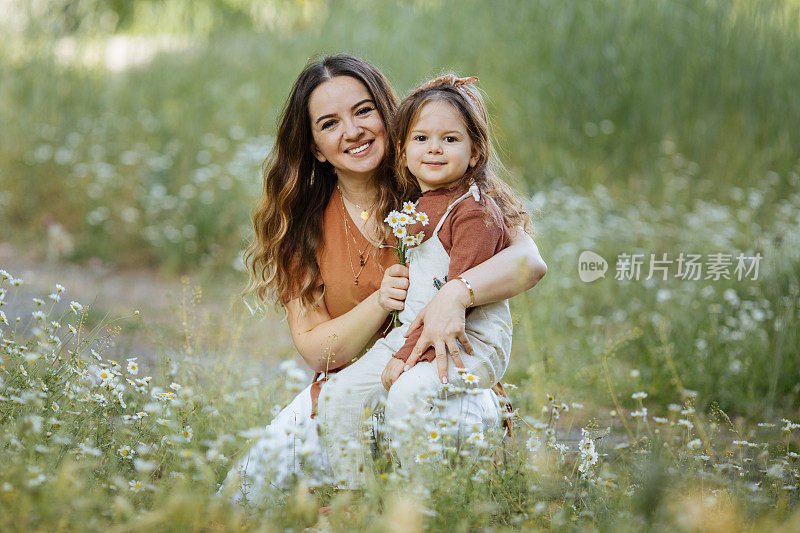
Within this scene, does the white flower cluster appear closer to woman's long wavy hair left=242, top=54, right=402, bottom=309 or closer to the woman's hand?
the woman's hand

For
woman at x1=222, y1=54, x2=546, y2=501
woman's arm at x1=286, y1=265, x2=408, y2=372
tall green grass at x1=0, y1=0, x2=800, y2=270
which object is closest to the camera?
woman's arm at x1=286, y1=265, x2=408, y2=372

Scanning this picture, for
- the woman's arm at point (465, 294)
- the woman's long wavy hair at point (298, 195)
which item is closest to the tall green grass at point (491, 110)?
the woman's long wavy hair at point (298, 195)

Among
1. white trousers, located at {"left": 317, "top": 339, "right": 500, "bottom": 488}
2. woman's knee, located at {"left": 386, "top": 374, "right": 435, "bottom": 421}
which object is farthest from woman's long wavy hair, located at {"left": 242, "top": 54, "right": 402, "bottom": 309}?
woman's knee, located at {"left": 386, "top": 374, "right": 435, "bottom": 421}

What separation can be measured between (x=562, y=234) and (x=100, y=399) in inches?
138

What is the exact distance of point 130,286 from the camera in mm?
5699

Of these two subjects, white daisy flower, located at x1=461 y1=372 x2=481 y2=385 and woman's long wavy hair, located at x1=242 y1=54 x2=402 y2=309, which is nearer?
white daisy flower, located at x1=461 y1=372 x2=481 y2=385

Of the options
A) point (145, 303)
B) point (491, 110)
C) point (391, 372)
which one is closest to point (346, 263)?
point (391, 372)

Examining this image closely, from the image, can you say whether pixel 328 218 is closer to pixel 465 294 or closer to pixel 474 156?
pixel 474 156

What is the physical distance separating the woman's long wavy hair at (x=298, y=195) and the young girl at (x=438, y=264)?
19 centimetres

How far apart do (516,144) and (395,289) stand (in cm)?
489

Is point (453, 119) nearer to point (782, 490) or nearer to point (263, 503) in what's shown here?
point (263, 503)

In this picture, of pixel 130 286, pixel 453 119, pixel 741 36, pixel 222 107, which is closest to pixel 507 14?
pixel 741 36

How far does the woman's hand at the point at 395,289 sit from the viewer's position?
236cm

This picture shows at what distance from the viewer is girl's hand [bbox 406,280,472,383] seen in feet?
6.99
